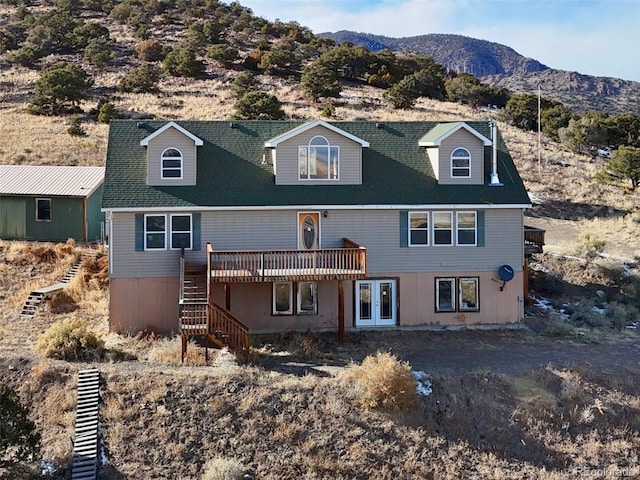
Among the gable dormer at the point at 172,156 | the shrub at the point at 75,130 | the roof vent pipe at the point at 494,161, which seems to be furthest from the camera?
the shrub at the point at 75,130

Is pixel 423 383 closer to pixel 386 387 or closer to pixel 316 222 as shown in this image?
pixel 386 387

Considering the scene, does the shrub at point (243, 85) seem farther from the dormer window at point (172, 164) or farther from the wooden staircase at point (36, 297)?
the dormer window at point (172, 164)

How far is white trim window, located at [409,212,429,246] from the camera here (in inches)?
810

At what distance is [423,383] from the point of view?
1562cm

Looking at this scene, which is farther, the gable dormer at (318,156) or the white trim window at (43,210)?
the white trim window at (43,210)

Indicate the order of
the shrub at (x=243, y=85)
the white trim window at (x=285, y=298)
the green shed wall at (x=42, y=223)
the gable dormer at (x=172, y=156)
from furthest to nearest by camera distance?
the shrub at (x=243, y=85), the green shed wall at (x=42, y=223), the white trim window at (x=285, y=298), the gable dormer at (x=172, y=156)

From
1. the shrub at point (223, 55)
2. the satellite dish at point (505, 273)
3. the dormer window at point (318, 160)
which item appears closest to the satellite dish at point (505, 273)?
the satellite dish at point (505, 273)

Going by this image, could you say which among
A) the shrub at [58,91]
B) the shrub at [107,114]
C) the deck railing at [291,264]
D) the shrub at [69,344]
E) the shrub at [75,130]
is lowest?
the shrub at [69,344]

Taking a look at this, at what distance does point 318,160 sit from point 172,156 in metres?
4.93

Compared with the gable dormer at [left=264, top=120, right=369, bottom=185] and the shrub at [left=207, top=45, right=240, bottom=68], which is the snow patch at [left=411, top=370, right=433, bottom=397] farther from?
the shrub at [left=207, top=45, right=240, bottom=68]

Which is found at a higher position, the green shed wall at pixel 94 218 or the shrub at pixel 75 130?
the shrub at pixel 75 130

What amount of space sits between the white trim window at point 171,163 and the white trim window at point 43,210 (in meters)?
11.3

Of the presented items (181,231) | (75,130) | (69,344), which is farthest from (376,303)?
(75,130)

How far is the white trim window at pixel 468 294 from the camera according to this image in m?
20.9
